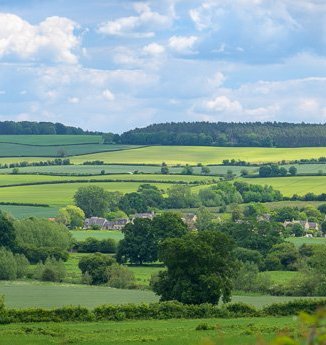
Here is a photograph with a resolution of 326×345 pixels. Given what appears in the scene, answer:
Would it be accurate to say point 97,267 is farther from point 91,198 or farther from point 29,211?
point 91,198

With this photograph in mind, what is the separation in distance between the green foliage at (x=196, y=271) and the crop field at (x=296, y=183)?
106609mm

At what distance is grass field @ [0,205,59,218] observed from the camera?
133 meters

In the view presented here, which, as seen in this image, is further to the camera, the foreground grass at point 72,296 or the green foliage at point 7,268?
the green foliage at point 7,268

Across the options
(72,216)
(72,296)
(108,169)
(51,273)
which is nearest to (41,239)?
(51,273)

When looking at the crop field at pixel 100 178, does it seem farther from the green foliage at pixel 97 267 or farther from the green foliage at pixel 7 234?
the green foliage at pixel 97 267

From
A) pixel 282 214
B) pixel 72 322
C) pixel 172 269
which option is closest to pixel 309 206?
pixel 282 214

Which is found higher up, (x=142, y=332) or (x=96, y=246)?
(x=142, y=332)

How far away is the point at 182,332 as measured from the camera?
36.6 meters

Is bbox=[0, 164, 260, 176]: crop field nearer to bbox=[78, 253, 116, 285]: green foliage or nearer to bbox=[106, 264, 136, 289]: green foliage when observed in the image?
bbox=[78, 253, 116, 285]: green foliage

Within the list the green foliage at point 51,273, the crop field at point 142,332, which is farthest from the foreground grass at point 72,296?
the crop field at point 142,332

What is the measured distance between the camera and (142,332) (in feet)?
121

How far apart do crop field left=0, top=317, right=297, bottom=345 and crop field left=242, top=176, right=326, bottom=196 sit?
121 metres

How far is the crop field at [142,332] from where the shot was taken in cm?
3338

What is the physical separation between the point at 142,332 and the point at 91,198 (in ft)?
372
